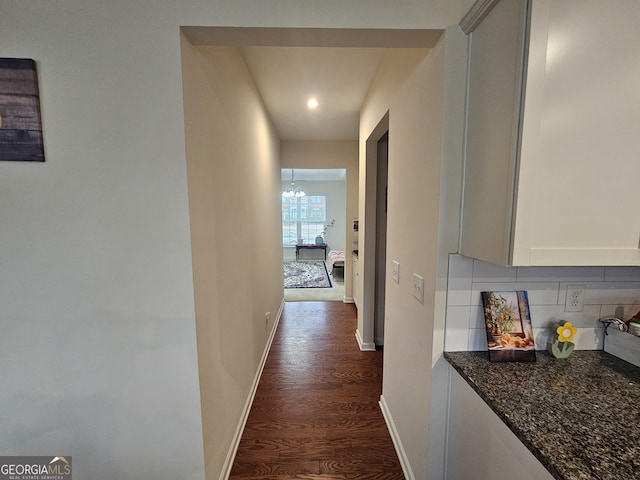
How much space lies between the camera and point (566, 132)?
31.1 inches

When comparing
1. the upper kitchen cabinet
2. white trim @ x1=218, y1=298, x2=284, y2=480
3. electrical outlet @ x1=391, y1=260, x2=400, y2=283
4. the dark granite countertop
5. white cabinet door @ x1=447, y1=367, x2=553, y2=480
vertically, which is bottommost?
white trim @ x1=218, y1=298, x2=284, y2=480

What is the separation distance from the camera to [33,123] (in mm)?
976

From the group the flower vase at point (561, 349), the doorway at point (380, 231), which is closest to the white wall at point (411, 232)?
the flower vase at point (561, 349)

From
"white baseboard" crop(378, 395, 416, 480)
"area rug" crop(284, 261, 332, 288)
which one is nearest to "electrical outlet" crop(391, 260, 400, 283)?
"white baseboard" crop(378, 395, 416, 480)

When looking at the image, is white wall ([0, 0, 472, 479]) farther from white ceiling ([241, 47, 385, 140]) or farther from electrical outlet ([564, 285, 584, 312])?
electrical outlet ([564, 285, 584, 312])

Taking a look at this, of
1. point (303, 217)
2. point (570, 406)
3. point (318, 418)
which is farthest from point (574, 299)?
point (303, 217)

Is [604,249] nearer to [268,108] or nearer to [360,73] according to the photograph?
[360,73]

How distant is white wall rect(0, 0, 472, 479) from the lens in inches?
38.5

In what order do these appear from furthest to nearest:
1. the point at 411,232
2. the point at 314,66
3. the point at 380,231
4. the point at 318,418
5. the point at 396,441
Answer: the point at 380,231, the point at 314,66, the point at 318,418, the point at 396,441, the point at 411,232

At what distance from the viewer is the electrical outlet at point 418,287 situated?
1.25 meters

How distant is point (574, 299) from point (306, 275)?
17.7ft

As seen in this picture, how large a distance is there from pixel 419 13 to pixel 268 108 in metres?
2.10

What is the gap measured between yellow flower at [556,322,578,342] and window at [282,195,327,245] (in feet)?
25.8

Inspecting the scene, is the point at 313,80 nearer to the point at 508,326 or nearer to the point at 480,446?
the point at 508,326
